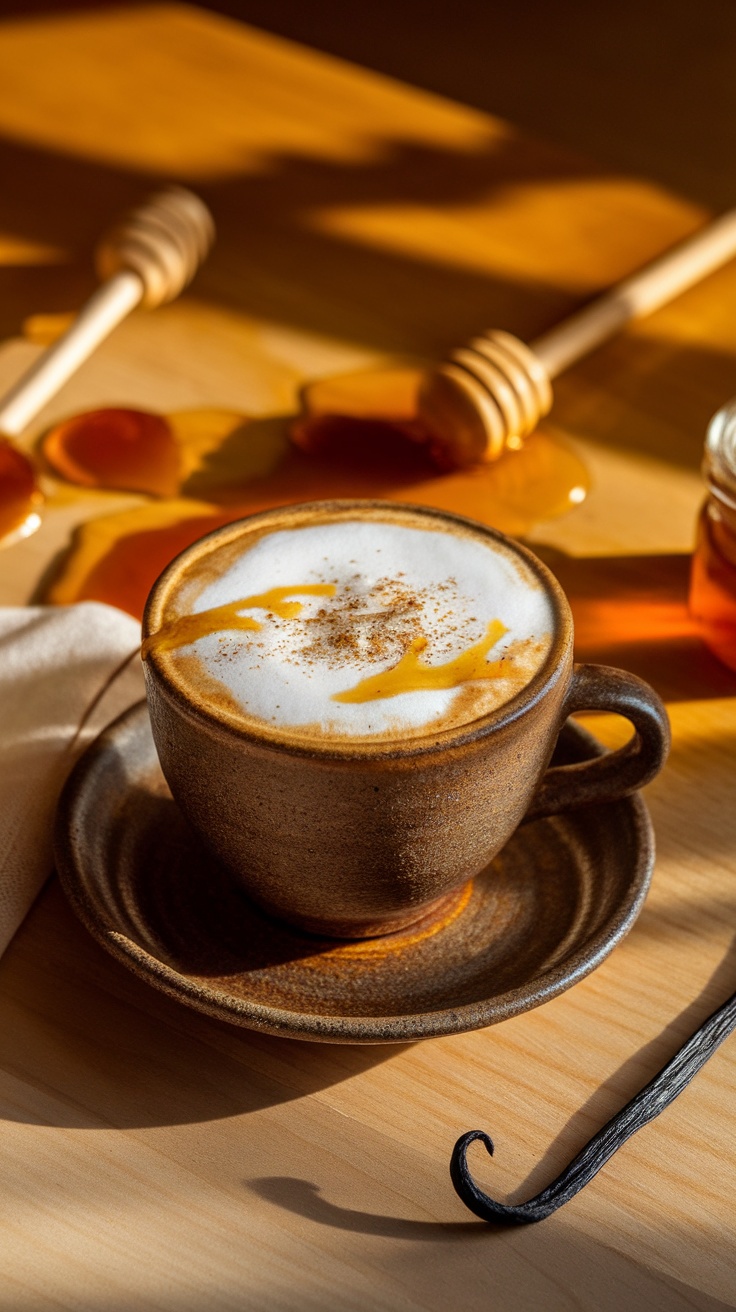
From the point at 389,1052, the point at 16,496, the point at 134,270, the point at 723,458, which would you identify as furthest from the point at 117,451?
the point at 389,1052

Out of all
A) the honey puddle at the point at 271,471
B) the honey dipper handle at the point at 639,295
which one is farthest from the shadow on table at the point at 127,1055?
the honey dipper handle at the point at 639,295

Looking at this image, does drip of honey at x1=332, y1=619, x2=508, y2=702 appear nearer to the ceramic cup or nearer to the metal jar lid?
the ceramic cup

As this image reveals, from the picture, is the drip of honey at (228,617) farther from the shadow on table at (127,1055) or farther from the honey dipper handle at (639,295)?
the honey dipper handle at (639,295)

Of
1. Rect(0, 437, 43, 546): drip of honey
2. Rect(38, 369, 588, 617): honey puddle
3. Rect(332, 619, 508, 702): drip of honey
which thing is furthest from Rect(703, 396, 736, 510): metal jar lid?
Rect(0, 437, 43, 546): drip of honey

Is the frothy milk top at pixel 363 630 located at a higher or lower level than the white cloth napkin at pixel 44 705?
higher

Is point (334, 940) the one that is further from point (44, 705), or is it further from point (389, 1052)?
point (44, 705)

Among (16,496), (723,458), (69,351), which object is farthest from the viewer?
(69,351)
